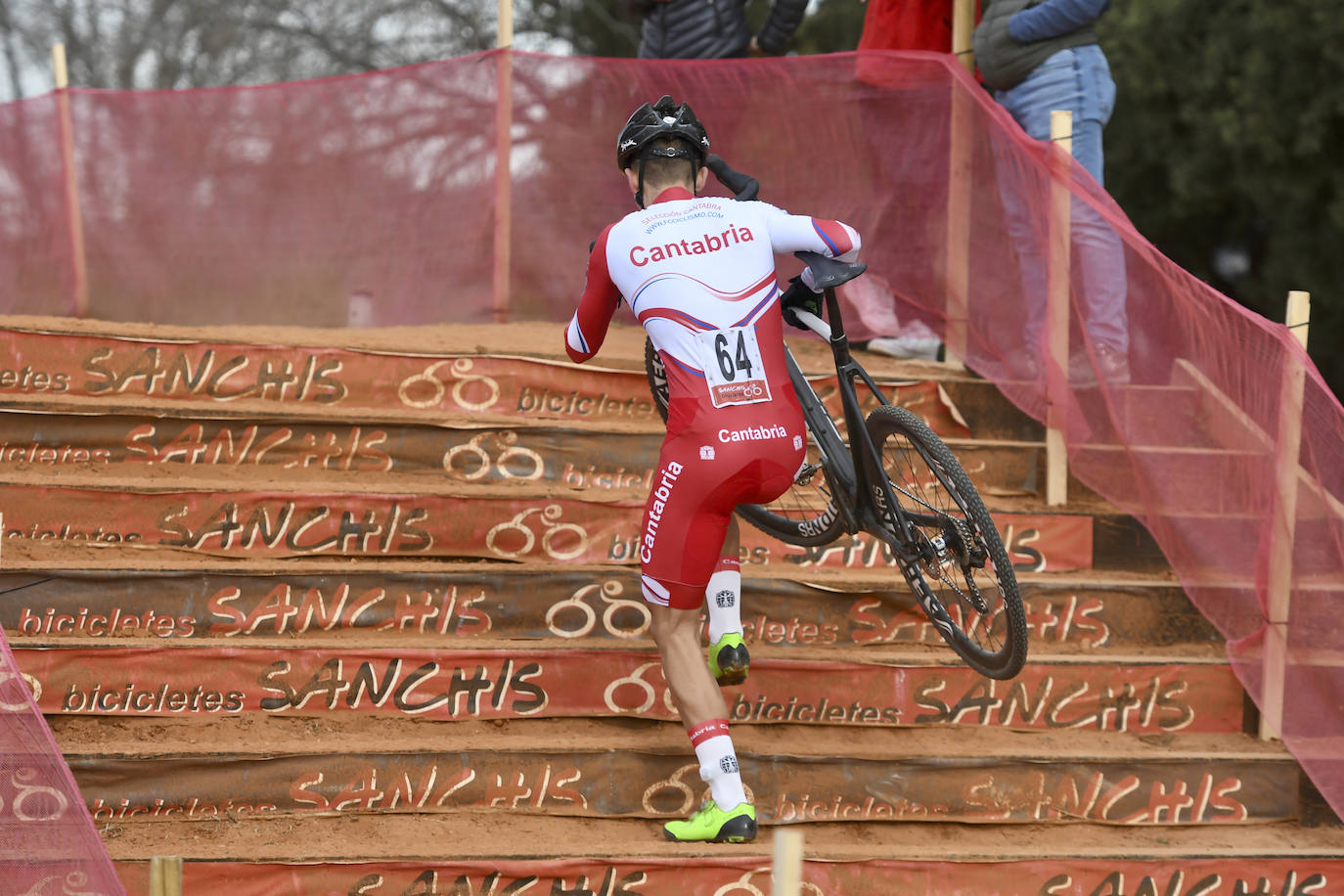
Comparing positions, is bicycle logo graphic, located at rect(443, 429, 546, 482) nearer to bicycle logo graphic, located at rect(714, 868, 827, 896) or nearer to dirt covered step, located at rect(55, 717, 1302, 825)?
dirt covered step, located at rect(55, 717, 1302, 825)

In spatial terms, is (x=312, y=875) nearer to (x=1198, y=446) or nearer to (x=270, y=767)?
(x=270, y=767)

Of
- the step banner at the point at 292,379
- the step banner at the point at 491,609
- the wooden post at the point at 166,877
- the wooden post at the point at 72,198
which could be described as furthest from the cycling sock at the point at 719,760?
the wooden post at the point at 72,198

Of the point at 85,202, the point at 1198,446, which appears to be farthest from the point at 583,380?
the point at 85,202

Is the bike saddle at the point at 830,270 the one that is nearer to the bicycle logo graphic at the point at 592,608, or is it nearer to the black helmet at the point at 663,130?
the black helmet at the point at 663,130

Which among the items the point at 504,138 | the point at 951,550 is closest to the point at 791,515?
the point at 951,550

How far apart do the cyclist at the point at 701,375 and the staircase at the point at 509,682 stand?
0.48 m

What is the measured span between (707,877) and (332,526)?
1991 millimetres

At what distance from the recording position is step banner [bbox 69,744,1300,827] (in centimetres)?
430

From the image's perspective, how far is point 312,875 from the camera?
401 centimetres

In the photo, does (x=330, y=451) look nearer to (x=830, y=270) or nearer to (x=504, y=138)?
(x=504, y=138)

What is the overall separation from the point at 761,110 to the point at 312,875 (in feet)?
14.0

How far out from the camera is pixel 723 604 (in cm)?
440

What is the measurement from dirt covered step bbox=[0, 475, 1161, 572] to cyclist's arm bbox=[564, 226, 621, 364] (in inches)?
44.2

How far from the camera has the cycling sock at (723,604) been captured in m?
4.40
